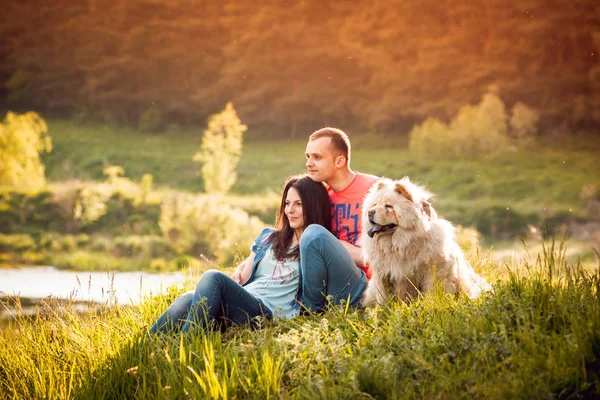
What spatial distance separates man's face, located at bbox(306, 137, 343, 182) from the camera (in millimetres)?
4195

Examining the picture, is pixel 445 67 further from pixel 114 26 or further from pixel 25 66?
pixel 25 66

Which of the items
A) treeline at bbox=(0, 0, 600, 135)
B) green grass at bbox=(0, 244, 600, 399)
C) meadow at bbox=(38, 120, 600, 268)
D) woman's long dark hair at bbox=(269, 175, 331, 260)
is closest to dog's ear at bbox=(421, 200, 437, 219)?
green grass at bbox=(0, 244, 600, 399)

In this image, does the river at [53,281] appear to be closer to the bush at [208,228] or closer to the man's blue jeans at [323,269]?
the man's blue jeans at [323,269]

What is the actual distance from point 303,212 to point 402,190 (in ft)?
2.59

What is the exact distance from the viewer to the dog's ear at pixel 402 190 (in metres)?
3.58

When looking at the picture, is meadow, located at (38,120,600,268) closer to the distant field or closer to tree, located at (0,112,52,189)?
the distant field

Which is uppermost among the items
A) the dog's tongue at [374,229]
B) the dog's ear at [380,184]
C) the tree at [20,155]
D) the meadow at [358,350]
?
the tree at [20,155]

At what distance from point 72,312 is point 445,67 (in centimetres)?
2896

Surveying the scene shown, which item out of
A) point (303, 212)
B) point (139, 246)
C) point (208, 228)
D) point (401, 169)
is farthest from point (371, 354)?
point (401, 169)

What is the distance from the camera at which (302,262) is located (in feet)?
12.1

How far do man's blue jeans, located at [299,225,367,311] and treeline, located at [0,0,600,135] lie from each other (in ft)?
89.3

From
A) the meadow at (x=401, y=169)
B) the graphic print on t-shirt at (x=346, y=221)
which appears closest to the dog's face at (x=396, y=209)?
the graphic print on t-shirt at (x=346, y=221)

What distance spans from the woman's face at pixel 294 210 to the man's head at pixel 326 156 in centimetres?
24

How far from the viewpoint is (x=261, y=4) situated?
3241 cm
